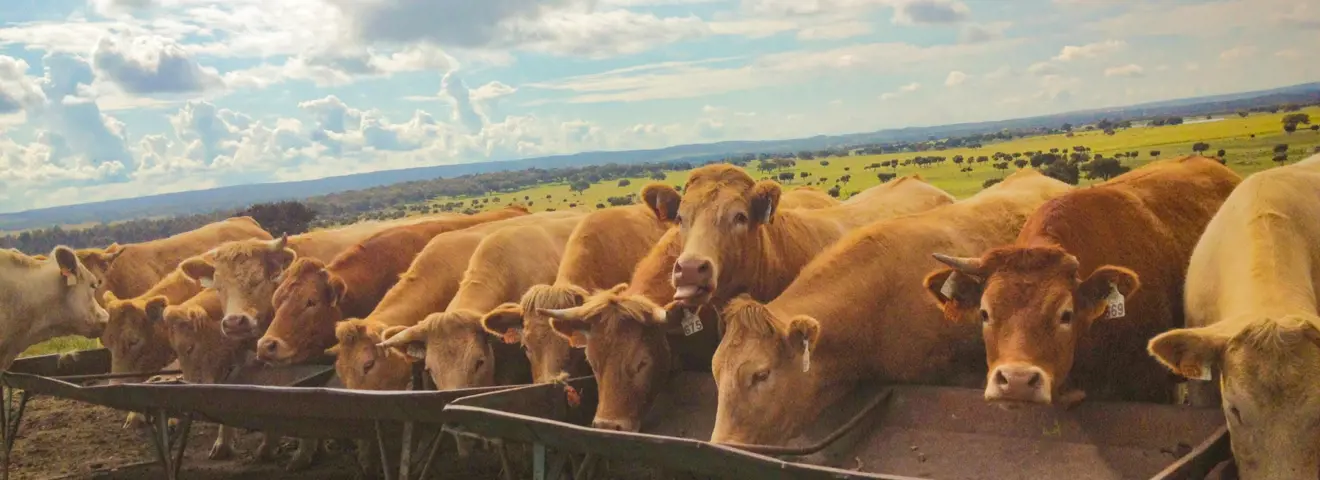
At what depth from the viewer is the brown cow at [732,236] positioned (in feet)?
22.1

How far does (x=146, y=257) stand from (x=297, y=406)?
9.91 meters

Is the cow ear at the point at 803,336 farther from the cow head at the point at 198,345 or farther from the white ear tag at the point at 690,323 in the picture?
the cow head at the point at 198,345

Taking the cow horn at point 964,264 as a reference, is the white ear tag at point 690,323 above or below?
below

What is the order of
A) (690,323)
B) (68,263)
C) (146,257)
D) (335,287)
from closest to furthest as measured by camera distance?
(690,323) < (335,287) < (68,263) < (146,257)

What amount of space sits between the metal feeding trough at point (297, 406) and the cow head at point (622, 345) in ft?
2.83

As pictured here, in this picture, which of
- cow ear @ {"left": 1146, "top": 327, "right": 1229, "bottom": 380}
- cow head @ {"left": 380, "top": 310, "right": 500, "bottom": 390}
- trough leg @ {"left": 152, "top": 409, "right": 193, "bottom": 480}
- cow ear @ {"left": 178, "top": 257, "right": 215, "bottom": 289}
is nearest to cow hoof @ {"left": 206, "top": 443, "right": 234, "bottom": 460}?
cow ear @ {"left": 178, "top": 257, "right": 215, "bottom": 289}

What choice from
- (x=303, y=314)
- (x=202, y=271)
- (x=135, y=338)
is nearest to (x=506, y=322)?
(x=303, y=314)

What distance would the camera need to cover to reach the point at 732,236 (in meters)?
7.16

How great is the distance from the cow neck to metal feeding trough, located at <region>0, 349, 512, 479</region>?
2.21 meters

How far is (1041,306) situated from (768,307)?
1.65 metres

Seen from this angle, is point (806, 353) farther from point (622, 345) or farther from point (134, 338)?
point (134, 338)

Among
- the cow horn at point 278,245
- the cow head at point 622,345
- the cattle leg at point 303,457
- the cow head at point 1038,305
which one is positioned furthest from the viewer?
the cow horn at point 278,245

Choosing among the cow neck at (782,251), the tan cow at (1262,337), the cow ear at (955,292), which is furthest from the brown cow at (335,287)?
the tan cow at (1262,337)

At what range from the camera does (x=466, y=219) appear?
13055mm
